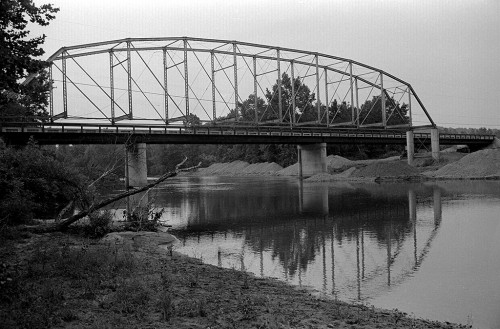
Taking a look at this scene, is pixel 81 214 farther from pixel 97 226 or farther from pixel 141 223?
pixel 141 223

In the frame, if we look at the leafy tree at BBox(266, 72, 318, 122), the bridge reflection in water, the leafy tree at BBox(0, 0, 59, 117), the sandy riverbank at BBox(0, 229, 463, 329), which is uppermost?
the leafy tree at BBox(266, 72, 318, 122)

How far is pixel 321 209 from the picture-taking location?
34.9 meters

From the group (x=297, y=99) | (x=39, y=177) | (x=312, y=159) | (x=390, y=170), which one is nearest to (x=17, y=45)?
(x=39, y=177)

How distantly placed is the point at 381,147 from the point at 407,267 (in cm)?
12763

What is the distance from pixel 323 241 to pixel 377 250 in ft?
10.2

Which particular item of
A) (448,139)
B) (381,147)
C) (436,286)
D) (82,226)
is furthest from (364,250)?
(381,147)

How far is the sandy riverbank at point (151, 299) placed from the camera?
870 cm

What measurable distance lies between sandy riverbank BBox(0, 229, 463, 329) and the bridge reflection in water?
181 centimetres

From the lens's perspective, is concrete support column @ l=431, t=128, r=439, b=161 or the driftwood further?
concrete support column @ l=431, t=128, r=439, b=161

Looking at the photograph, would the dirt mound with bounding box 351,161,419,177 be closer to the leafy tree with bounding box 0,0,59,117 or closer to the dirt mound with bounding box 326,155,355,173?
the dirt mound with bounding box 326,155,355,173

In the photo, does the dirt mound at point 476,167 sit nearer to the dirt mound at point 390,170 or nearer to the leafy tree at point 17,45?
the dirt mound at point 390,170

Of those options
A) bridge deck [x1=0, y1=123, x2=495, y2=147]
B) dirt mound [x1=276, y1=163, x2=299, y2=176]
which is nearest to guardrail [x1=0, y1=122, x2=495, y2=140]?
bridge deck [x1=0, y1=123, x2=495, y2=147]

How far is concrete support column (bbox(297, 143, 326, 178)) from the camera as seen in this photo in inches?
3629

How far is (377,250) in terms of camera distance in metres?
17.9
